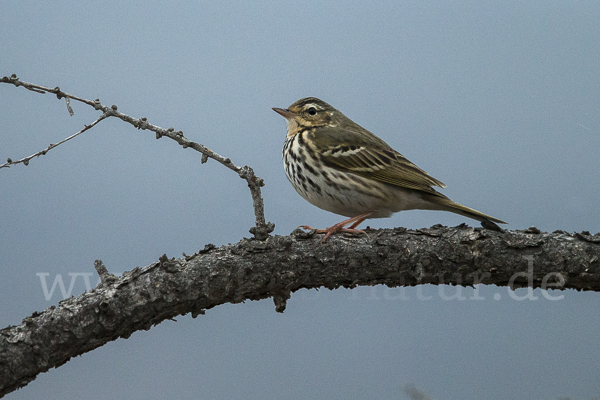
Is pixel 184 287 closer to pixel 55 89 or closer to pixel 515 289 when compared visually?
pixel 55 89

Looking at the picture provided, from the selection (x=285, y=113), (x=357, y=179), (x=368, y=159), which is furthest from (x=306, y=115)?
(x=357, y=179)

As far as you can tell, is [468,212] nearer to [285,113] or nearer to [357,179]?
[357,179]

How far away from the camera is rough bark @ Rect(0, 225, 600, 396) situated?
419cm

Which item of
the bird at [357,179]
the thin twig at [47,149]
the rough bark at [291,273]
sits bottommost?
the rough bark at [291,273]

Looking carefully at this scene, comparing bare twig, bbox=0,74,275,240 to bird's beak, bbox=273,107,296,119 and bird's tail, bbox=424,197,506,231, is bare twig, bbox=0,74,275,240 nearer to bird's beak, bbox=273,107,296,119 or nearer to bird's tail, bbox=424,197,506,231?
bird's tail, bbox=424,197,506,231

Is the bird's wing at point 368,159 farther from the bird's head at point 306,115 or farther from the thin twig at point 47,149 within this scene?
the thin twig at point 47,149

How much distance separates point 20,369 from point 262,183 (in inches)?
86.1

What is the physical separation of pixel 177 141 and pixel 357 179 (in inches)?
65.9

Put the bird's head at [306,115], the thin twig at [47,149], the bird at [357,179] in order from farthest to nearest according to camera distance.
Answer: the bird's head at [306,115] → the bird at [357,179] → the thin twig at [47,149]

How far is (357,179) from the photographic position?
206 inches

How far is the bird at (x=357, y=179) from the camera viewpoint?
5219 mm

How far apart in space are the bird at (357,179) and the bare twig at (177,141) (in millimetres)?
492

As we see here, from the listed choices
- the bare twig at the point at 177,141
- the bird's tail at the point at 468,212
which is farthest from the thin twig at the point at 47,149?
the bird's tail at the point at 468,212

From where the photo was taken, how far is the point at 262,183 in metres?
4.65
